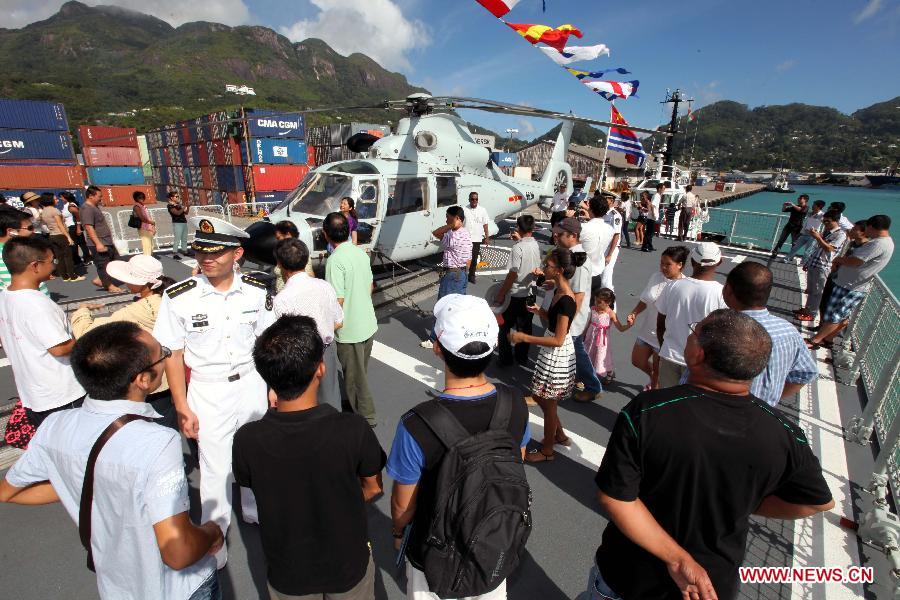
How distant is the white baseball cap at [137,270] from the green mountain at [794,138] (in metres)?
95.0

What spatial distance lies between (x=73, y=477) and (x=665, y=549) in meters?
2.17

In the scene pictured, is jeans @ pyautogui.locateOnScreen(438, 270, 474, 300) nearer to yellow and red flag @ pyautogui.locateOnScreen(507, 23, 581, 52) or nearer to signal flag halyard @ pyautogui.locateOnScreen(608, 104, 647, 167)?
yellow and red flag @ pyautogui.locateOnScreen(507, 23, 581, 52)

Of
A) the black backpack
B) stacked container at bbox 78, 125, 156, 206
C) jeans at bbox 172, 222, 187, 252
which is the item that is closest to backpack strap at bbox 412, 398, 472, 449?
the black backpack

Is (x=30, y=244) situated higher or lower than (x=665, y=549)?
higher

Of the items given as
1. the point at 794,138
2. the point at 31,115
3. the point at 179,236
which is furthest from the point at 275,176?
the point at 794,138

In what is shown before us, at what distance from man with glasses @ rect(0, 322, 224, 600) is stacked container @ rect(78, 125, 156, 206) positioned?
37.2 metres

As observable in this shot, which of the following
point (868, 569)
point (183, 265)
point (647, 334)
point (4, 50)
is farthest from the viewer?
point (4, 50)

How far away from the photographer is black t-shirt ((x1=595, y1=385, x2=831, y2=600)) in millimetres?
1438

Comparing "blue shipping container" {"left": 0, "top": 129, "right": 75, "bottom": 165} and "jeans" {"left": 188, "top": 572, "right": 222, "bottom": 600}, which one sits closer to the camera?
"jeans" {"left": 188, "top": 572, "right": 222, "bottom": 600}

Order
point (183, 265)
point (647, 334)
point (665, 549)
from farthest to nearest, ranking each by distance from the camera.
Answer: point (183, 265) → point (647, 334) → point (665, 549)

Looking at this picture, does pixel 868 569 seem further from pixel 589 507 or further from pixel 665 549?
pixel 665 549

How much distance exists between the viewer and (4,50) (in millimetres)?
130625

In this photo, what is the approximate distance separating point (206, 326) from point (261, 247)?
3219 millimetres

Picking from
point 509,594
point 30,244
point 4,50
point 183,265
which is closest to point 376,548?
point 509,594
